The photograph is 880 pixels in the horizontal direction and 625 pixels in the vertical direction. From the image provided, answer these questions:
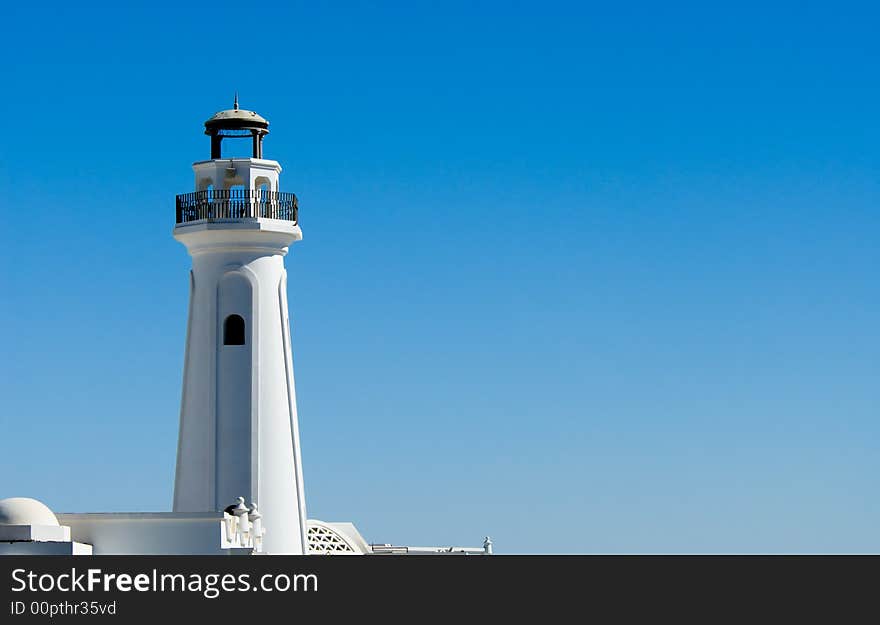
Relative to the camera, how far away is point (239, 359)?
230ft

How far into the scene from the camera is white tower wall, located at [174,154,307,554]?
6981 cm

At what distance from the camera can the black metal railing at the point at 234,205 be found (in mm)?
70500

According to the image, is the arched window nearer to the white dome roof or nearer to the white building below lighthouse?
the white building below lighthouse

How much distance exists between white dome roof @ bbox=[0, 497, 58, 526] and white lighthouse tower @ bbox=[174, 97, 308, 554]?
23.4ft

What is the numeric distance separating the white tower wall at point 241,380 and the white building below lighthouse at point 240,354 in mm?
27
